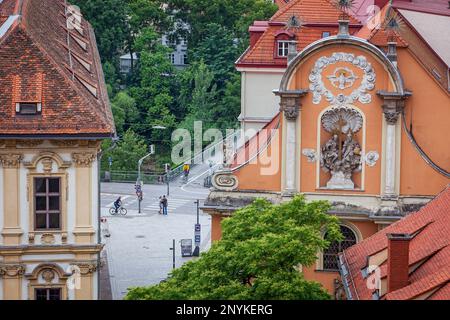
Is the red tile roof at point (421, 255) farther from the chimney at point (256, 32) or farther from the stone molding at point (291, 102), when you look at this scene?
the chimney at point (256, 32)

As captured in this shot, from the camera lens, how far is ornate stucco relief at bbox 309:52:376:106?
182ft

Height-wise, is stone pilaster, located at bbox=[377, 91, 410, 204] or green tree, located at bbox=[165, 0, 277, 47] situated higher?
green tree, located at bbox=[165, 0, 277, 47]

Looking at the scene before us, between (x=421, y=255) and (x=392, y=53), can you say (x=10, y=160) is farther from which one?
(x=392, y=53)

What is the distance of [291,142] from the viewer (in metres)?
56.1

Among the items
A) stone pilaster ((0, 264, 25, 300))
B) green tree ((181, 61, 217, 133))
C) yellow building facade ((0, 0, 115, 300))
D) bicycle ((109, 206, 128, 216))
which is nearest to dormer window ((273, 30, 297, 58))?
yellow building facade ((0, 0, 115, 300))

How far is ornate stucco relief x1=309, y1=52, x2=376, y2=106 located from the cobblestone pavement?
464 inches

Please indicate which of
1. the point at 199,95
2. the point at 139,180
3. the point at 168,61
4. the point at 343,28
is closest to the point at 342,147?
the point at 343,28

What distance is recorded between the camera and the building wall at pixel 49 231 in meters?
49.3

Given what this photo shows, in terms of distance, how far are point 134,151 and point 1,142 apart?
162ft

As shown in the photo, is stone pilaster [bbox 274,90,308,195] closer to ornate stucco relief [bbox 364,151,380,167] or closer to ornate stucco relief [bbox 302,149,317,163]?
ornate stucco relief [bbox 302,149,317,163]

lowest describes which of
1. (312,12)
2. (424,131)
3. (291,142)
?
(291,142)

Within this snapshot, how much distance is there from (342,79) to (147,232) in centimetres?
2615

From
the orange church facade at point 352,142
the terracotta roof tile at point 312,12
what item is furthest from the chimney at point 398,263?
the terracotta roof tile at point 312,12

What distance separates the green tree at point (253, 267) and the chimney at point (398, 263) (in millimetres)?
2325
